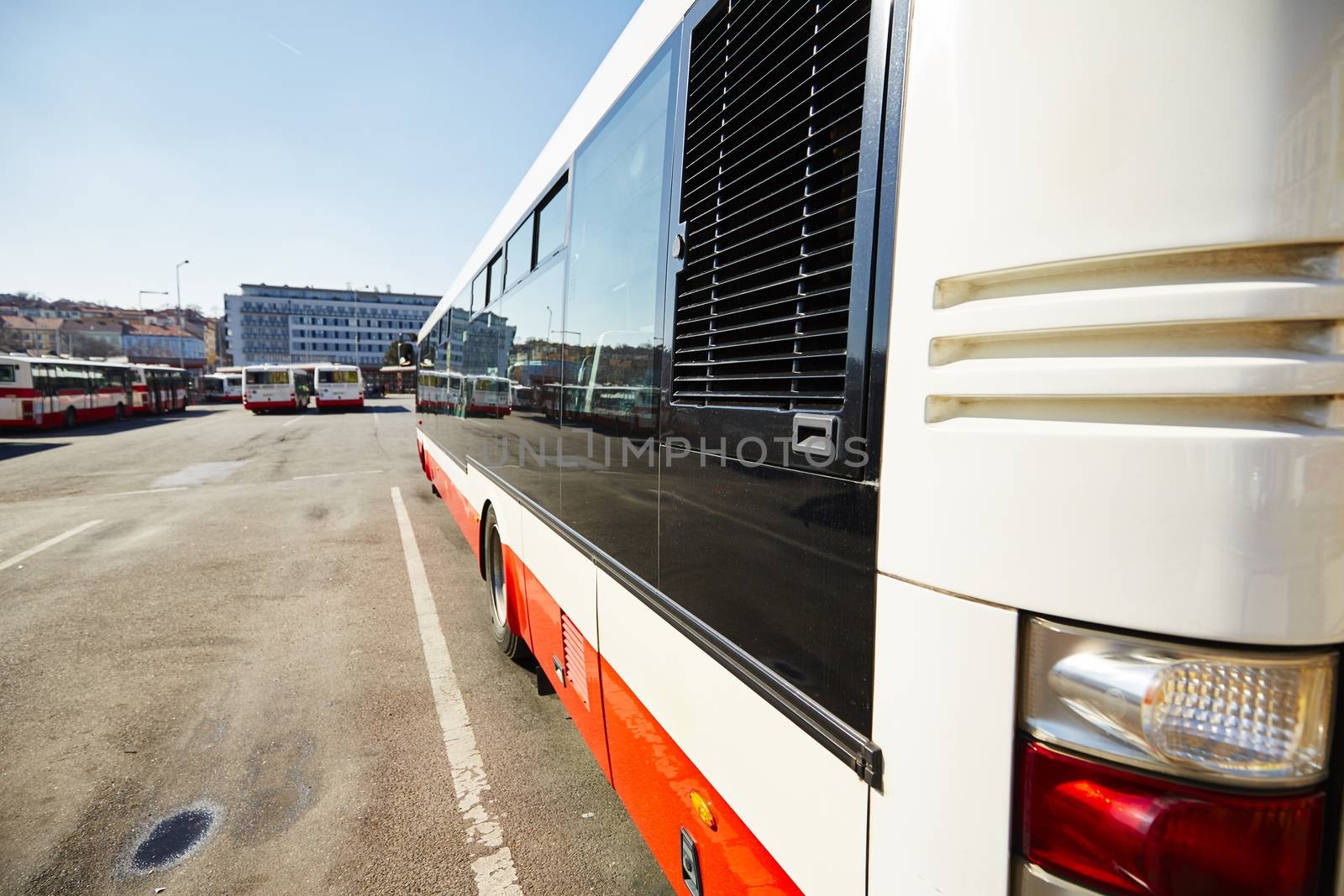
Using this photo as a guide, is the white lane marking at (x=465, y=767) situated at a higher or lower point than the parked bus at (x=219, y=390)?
lower

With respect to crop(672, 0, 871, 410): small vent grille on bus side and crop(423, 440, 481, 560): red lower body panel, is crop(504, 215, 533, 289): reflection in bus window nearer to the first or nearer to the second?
crop(423, 440, 481, 560): red lower body panel

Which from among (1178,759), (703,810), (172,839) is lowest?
(172,839)

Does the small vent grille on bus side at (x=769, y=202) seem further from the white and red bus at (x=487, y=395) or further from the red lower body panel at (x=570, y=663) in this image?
the white and red bus at (x=487, y=395)

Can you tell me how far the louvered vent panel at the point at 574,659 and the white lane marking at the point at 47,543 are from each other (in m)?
7.71

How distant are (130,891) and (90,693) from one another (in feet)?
7.76

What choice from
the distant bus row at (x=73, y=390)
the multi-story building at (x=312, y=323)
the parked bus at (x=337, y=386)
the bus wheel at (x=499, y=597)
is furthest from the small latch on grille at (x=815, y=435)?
the multi-story building at (x=312, y=323)

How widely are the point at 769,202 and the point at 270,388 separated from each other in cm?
4137

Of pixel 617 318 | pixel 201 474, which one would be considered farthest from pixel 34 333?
pixel 617 318

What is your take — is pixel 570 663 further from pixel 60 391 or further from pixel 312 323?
pixel 312 323

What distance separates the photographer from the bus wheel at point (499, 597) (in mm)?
4719

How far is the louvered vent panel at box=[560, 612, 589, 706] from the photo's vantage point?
9.23 feet

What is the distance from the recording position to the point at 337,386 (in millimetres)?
39188

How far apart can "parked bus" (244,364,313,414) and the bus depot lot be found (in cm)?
3103

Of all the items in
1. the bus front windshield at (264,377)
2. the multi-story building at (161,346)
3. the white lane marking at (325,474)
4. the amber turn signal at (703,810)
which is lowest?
the white lane marking at (325,474)
